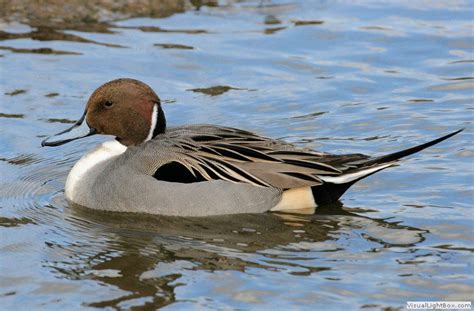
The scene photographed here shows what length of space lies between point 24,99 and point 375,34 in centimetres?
Answer: 390

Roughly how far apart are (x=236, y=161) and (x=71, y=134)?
129 centimetres

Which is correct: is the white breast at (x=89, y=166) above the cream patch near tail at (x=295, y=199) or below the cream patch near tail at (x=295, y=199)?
above

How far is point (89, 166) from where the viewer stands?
8.16 meters

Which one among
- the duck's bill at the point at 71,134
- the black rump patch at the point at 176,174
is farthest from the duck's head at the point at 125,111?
the black rump patch at the point at 176,174

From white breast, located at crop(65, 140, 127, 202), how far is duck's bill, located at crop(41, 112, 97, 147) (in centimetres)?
15

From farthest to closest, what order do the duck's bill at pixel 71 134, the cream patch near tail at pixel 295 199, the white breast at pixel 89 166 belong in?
the duck's bill at pixel 71 134
the white breast at pixel 89 166
the cream patch near tail at pixel 295 199

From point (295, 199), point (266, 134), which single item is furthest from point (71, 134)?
point (266, 134)

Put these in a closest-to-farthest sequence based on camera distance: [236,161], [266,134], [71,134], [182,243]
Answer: [182,243], [236,161], [71,134], [266,134]

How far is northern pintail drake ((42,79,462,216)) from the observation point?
7.81 meters

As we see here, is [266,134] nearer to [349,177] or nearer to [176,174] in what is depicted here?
[349,177]

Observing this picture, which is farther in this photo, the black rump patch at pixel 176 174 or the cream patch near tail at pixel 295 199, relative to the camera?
the cream patch near tail at pixel 295 199

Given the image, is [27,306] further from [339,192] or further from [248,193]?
[339,192]

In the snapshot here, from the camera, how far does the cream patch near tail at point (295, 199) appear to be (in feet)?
26.1

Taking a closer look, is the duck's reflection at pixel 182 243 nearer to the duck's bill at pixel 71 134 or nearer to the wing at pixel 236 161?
the wing at pixel 236 161
